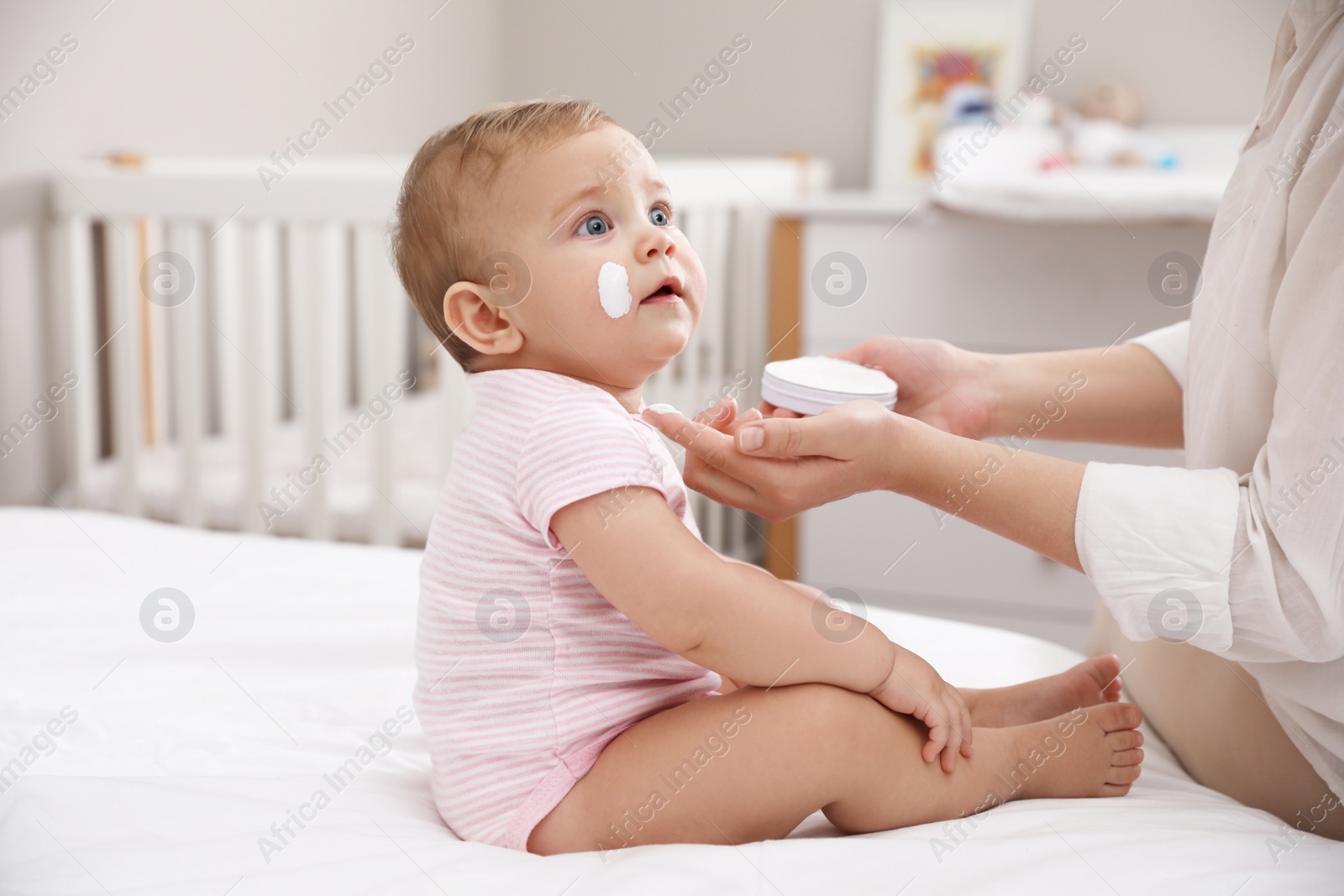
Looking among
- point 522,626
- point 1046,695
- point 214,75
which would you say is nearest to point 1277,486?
point 1046,695

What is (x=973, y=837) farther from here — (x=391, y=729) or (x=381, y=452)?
(x=381, y=452)

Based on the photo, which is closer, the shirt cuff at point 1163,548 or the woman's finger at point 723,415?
the shirt cuff at point 1163,548

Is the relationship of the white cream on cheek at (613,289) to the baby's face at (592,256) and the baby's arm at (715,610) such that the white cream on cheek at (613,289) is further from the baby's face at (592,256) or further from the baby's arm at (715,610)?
the baby's arm at (715,610)

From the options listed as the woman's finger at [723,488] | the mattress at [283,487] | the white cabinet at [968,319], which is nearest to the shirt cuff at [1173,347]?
the woman's finger at [723,488]

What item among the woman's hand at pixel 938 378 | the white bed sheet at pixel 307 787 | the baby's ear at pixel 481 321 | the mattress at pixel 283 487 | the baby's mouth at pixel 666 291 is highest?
the baby's mouth at pixel 666 291

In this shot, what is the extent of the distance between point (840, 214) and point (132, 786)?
1.65m

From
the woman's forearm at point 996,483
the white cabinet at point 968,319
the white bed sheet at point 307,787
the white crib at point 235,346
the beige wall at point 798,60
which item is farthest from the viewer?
the beige wall at point 798,60

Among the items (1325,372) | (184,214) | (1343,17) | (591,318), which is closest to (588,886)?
(591,318)

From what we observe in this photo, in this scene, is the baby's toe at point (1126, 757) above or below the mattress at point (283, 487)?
above

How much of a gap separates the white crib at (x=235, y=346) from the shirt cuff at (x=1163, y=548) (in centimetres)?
114

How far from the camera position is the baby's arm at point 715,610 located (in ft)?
2.26

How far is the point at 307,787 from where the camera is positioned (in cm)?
75

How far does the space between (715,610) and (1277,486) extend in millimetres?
367

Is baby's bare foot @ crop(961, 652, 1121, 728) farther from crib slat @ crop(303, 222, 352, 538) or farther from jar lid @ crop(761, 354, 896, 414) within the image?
crib slat @ crop(303, 222, 352, 538)
